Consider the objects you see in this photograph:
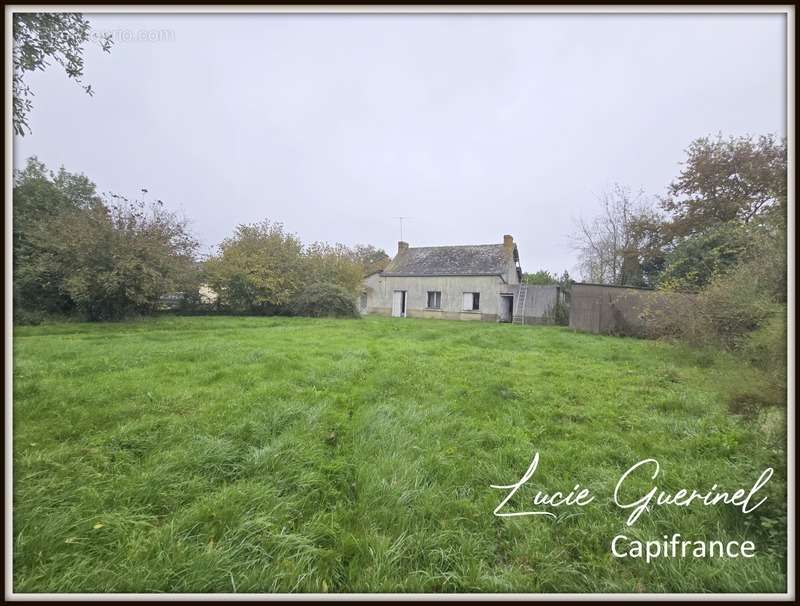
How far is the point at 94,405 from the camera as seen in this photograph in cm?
329

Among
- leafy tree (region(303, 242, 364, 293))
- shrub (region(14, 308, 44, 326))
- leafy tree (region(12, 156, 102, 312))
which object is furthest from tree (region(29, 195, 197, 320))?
shrub (region(14, 308, 44, 326))

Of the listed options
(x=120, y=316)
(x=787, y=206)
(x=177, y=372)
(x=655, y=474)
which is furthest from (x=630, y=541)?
(x=120, y=316)

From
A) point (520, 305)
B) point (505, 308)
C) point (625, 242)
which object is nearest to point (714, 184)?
point (625, 242)

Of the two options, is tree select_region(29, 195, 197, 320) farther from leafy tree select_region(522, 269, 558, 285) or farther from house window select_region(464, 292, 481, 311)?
leafy tree select_region(522, 269, 558, 285)

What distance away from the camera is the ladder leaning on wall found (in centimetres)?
1827

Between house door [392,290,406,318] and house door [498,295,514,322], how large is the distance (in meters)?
7.26

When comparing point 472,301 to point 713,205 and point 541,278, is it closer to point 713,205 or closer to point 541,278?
point 541,278

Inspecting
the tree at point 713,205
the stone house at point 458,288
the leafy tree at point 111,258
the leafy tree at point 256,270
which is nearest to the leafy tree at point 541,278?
the stone house at point 458,288

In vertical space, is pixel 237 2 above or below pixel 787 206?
above

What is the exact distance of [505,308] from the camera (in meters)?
19.9

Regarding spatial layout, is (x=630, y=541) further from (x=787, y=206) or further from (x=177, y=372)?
(x=177, y=372)

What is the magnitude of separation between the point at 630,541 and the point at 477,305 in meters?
19.5

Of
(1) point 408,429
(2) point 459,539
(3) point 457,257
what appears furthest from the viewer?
(3) point 457,257

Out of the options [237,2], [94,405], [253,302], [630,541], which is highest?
[237,2]
